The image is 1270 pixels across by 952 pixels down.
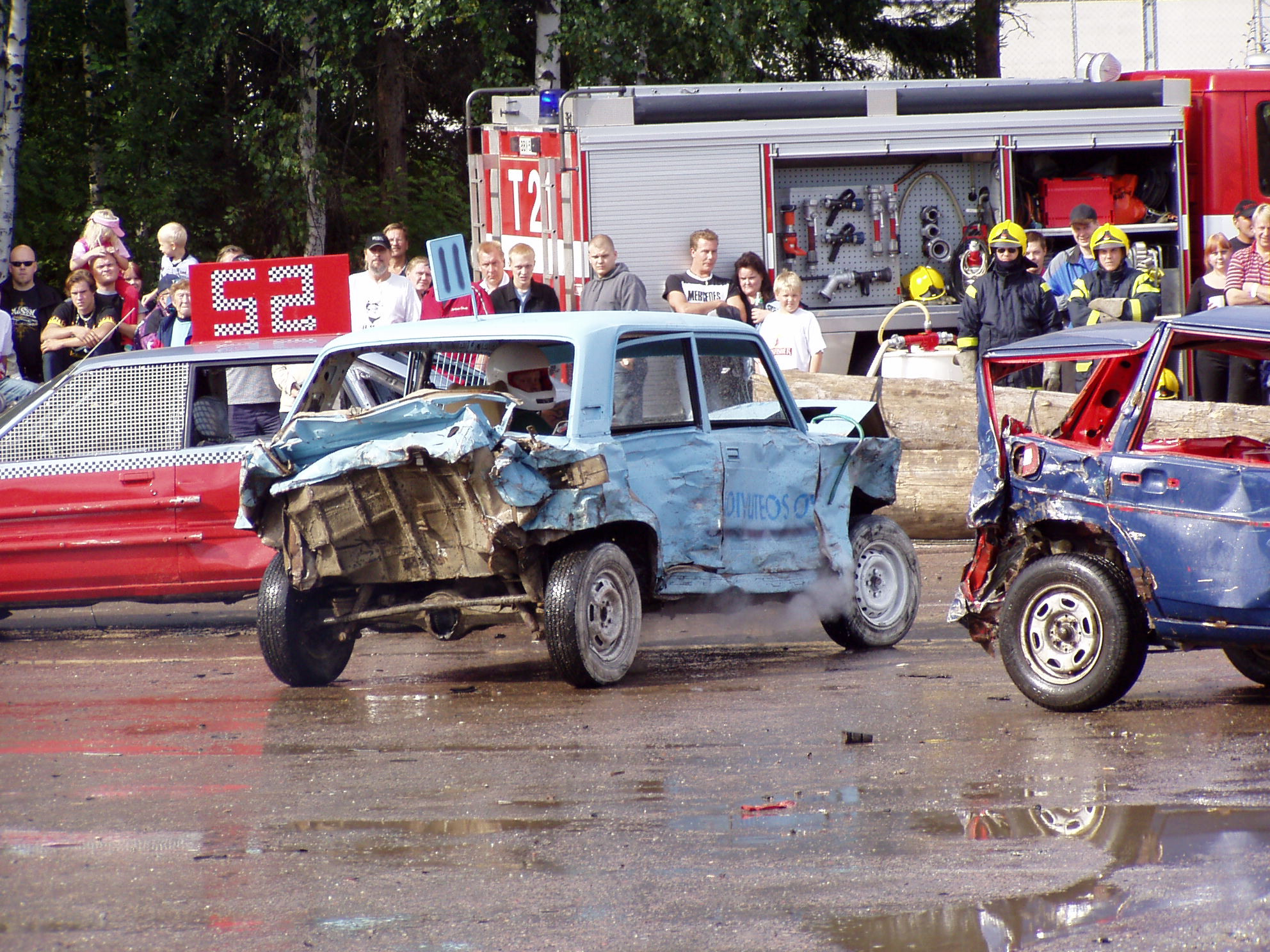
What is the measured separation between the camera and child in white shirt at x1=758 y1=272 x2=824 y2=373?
13789 millimetres

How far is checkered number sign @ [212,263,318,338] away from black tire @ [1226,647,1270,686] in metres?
5.79

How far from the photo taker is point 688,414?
8711 mm

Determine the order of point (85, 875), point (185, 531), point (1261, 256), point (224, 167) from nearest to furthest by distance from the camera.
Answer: point (85, 875) → point (185, 531) → point (1261, 256) → point (224, 167)

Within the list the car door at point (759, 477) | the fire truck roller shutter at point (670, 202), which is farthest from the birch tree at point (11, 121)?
the car door at point (759, 477)

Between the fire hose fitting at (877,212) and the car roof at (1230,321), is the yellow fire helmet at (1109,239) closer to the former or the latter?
the fire hose fitting at (877,212)

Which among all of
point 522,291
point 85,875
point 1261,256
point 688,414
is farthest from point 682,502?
point 1261,256

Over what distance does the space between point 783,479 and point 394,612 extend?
2.11m

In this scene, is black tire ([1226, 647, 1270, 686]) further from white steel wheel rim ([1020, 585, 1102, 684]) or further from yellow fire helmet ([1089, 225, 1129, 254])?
yellow fire helmet ([1089, 225, 1129, 254])

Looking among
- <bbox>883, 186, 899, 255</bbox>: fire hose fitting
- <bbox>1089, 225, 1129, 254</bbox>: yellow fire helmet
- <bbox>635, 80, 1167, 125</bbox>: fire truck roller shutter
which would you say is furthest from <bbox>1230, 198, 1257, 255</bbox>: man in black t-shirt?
<bbox>883, 186, 899, 255</bbox>: fire hose fitting

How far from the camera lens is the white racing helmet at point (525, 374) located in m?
8.39

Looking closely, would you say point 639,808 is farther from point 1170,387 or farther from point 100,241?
point 1170,387

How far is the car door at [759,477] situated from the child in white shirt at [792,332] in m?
4.53

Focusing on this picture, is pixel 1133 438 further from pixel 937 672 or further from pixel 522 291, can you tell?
pixel 522 291

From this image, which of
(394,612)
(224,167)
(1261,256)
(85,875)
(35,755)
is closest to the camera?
(85,875)
